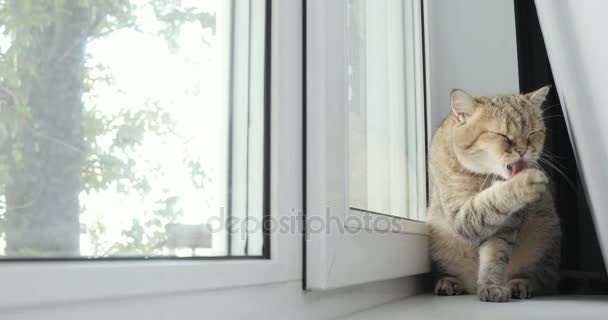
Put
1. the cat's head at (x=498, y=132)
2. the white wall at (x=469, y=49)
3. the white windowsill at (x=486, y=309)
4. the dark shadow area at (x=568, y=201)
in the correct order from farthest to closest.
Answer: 1. the white wall at (x=469, y=49)
2. the dark shadow area at (x=568, y=201)
3. the cat's head at (x=498, y=132)
4. the white windowsill at (x=486, y=309)

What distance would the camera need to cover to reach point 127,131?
1.82 feet

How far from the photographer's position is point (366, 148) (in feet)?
3.88

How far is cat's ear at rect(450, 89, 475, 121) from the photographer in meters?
1.43

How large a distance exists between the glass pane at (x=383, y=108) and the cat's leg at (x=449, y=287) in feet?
0.60

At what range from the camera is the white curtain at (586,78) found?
115 centimetres

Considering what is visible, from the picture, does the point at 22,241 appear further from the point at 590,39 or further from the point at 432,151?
the point at 432,151

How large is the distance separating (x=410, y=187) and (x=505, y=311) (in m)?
0.54

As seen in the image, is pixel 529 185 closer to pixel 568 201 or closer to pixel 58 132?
pixel 568 201

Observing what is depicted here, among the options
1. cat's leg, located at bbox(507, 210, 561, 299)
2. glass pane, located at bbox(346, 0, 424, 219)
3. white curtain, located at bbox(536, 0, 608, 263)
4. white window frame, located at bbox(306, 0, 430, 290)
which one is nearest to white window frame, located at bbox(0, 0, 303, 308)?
white window frame, located at bbox(306, 0, 430, 290)

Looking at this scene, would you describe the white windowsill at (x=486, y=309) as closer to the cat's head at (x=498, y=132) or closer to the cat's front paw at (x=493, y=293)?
the cat's front paw at (x=493, y=293)

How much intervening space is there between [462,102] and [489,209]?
0.31 meters

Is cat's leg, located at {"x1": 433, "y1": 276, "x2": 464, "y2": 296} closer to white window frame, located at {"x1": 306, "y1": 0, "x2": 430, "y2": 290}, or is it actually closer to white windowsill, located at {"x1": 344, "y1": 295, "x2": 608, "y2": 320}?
white windowsill, located at {"x1": 344, "y1": 295, "x2": 608, "y2": 320}

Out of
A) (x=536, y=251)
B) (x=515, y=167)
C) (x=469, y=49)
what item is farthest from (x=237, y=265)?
(x=469, y=49)

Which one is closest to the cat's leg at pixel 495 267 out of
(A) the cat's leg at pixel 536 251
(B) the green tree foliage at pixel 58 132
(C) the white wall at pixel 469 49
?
(A) the cat's leg at pixel 536 251
